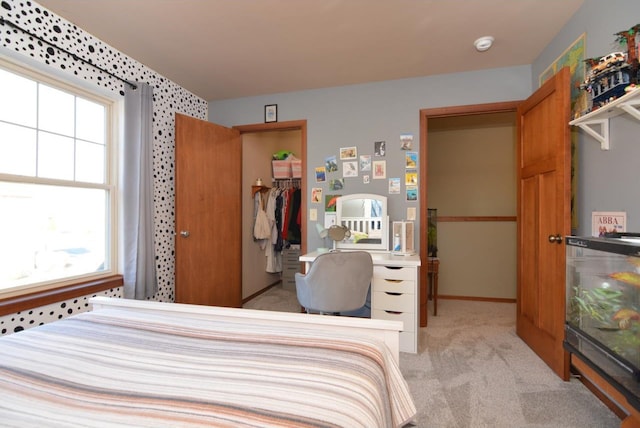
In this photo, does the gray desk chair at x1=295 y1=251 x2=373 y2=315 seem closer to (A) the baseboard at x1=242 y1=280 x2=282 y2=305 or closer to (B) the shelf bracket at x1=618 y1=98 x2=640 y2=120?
(B) the shelf bracket at x1=618 y1=98 x2=640 y2=120

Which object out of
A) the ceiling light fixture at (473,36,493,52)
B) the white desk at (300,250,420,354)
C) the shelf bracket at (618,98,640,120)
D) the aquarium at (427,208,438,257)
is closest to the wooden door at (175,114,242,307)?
the white desk at (300,250,420,354)

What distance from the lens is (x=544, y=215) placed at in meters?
A: 2.10

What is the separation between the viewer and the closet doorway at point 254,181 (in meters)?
3.22

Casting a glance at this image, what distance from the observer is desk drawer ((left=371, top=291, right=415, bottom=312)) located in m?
2.25

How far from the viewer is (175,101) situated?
9.69ft

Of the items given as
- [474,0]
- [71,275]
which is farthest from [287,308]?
[474,0]

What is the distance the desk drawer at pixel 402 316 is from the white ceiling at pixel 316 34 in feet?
7.03

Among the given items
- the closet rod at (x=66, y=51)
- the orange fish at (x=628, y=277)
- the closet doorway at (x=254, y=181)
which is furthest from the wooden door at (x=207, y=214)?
the orange fish at (x=628, y=277)

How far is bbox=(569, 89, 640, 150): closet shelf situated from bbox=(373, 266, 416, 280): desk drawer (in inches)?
54.1

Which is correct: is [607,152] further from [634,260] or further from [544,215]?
[634,260]

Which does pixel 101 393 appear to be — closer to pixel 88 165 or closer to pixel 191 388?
pixel 191 388

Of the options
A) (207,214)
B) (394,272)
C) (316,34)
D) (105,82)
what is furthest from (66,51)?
(394,272)

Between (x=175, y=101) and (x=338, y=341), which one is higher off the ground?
(x=175, y=101)

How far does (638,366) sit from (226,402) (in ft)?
4.49
